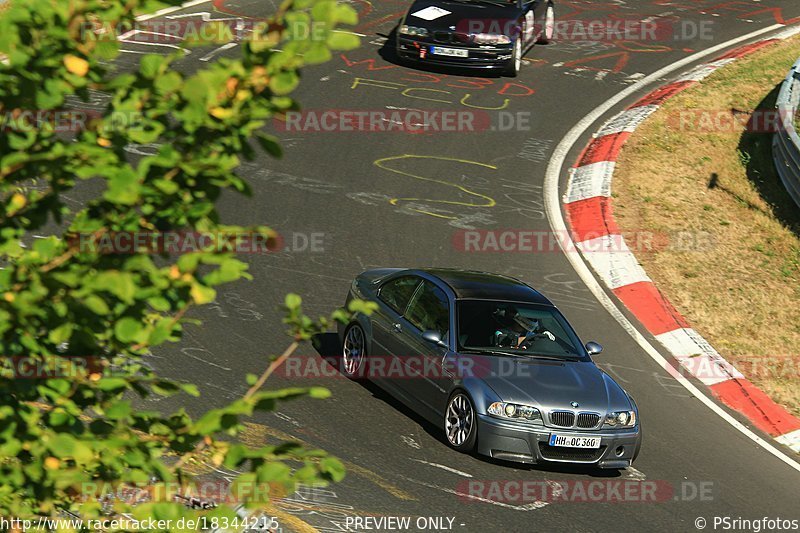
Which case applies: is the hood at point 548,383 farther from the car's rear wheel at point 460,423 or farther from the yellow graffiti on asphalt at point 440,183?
the yellow graffiti on asphalt at point 440,183

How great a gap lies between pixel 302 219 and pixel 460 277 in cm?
409

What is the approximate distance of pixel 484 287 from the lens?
11203 millimetres

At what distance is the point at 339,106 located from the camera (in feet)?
63.7

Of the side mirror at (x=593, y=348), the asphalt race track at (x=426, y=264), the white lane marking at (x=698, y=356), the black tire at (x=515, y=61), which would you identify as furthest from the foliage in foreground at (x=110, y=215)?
the black tire at (x=515, y=61)

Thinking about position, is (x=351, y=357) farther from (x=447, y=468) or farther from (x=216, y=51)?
(x=216, y=51)

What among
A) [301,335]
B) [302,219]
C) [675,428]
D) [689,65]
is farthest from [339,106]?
[301,335]

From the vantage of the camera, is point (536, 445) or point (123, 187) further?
point (536, 445)

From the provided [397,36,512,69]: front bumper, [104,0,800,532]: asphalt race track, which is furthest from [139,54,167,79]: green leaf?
[397,36,512,69]: front bumper

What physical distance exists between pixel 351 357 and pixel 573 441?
9.27 ft

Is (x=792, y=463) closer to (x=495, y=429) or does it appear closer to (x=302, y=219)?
(x=495, y=429)

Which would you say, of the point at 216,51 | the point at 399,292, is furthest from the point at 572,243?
the point at 216,51

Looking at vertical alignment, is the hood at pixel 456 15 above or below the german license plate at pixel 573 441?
above

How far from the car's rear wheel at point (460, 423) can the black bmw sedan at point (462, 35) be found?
1218 cm

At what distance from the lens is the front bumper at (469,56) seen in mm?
20938
